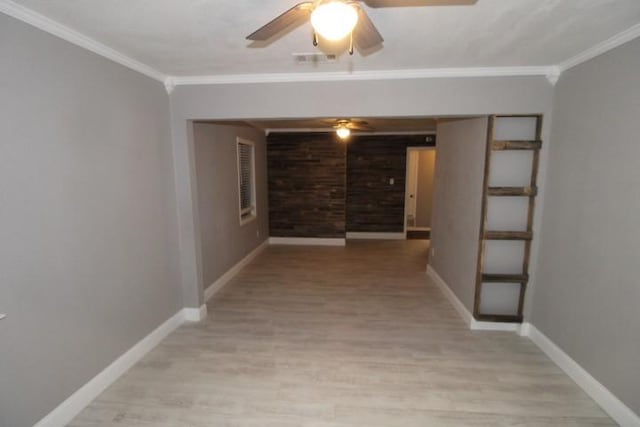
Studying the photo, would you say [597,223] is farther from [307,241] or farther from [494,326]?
[307,241]

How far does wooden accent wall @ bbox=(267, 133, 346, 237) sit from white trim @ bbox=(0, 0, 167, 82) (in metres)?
4.02

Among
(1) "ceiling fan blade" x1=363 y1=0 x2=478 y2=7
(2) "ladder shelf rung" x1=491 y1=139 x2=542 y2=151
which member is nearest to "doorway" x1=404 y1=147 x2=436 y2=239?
(2) "ladder shelf rung" x1=491 y1=139 x2=542 y2=151

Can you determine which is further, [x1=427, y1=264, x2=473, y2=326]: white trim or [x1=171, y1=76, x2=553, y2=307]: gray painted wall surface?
[x1=427, y1=264, x2=473, y2=326]: white trim

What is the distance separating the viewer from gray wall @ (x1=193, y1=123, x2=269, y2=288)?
3863 millimetres

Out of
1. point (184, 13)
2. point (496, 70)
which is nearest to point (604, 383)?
point (496, 70)

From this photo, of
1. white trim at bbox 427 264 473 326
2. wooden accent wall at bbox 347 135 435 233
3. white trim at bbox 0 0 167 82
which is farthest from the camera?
wooden accent wall at bbox 347 135 435 233

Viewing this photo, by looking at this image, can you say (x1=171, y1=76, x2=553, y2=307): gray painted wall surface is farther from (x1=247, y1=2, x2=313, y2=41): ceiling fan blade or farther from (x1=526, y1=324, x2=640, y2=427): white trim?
(x1=247, y1=2, x2=313, y2=41): ceiling fan blade

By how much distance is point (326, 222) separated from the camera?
22.4ft

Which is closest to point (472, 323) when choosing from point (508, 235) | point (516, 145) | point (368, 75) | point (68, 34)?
point (508, 235)

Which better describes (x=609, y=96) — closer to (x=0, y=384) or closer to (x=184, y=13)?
(x=184, y=13)

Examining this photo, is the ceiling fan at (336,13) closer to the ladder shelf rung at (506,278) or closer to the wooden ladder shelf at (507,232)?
the wooden ladder shelf at (507,232)

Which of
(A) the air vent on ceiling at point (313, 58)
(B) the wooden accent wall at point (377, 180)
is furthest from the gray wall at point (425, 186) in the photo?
(A) the air vent on ceiling at point (313, 58)

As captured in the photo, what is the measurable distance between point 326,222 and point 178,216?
3.93m

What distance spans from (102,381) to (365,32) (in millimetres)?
2896
